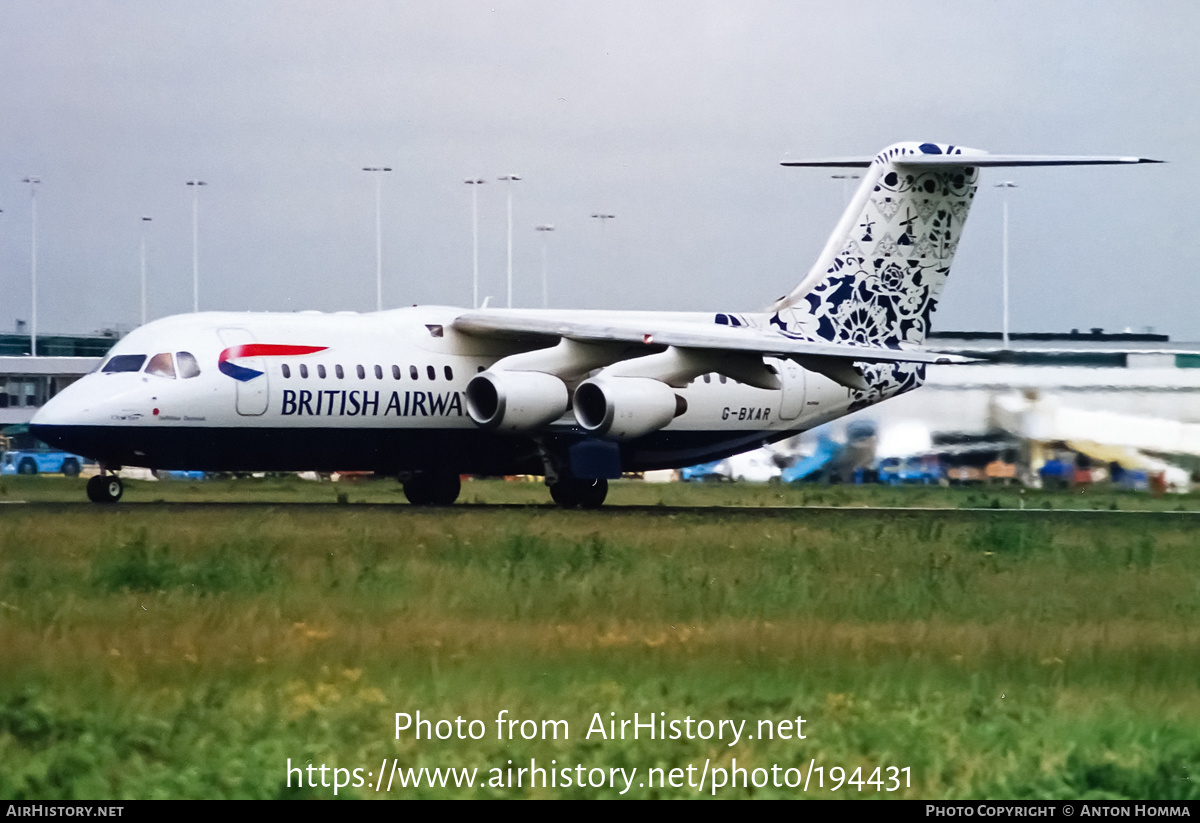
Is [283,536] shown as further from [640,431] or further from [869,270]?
[869,270]

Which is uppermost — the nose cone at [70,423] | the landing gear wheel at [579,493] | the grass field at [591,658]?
the nose cone at [70,423]

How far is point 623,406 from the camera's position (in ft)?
89.7

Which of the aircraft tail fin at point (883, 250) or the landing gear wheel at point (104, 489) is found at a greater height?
the aircraft tail fin at point (883, 250)

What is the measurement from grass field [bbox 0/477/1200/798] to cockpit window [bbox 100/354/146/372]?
4908 millimetres

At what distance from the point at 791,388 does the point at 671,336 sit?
3.23 m

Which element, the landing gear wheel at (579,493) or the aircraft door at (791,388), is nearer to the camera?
the landing gear wheel at (579,493)

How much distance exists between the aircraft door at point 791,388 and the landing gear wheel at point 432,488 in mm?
5510

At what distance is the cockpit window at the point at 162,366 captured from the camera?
2572 cm

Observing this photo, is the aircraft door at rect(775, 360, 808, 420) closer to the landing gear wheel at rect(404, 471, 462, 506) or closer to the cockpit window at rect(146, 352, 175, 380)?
the landing gear wheel at rect(404, 471, 462, 506)

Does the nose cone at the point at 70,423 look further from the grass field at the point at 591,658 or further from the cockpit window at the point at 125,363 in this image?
the grass field at the point at 591,658

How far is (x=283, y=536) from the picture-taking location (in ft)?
64.4

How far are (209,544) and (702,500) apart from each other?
16.6 m

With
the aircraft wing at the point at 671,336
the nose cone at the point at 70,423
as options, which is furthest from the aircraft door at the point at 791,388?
the nose cone at the point at 70,423

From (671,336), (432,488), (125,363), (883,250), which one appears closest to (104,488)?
(125,363)
